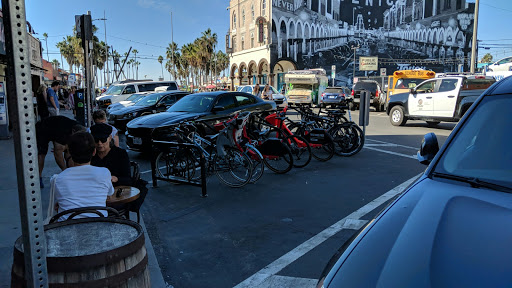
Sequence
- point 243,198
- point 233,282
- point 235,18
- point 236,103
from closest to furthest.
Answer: point 233,282, point 243,198, point 236,103, point 235,18

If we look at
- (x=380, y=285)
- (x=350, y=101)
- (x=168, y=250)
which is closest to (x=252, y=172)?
(x=168, y=250)

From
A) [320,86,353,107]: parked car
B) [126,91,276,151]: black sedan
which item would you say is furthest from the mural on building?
[126,91,276,151]: black sedan

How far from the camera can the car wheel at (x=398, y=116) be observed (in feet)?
53.6

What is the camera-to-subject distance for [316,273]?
12.1 feet

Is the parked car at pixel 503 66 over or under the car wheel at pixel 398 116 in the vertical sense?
over

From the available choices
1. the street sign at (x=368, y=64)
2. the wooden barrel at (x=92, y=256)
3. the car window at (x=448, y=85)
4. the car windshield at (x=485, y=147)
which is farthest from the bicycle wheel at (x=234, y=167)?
the street sign at (x=368, y=64)

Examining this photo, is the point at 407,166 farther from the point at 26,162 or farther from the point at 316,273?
the point at 26,162

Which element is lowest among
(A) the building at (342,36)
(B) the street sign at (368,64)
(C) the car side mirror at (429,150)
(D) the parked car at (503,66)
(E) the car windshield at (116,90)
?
(C) the car side mirror at (429,150)

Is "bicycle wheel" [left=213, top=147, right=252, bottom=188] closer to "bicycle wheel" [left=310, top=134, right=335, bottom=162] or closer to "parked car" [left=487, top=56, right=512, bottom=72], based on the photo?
"bicycle wheel" [left=310, top=134, right=335, bottom=162]

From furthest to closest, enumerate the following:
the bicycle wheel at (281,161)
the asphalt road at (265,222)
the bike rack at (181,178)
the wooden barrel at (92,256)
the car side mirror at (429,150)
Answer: the bicycle wheel at (281,161)
the bike rack at (181,178)
the asphalt road at (265,222)
the car side mirror at (429,150)
the wooden barrel at (92,256)

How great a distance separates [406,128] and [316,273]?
13.4 meters

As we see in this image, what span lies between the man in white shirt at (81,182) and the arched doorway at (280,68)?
149 feet

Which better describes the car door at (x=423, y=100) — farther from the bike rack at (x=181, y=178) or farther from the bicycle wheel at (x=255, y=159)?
the bike rack at (x=181, y=178)

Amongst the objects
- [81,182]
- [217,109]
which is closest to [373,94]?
[217,109]
